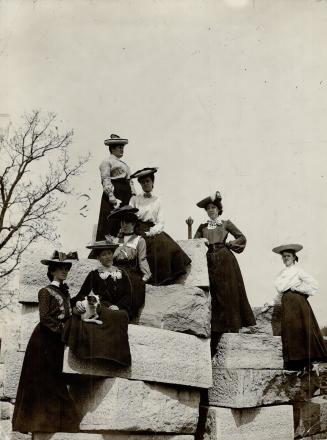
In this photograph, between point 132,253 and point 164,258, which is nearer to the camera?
point 132,253

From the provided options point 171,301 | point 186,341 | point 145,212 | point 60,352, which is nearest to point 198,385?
point 186,341

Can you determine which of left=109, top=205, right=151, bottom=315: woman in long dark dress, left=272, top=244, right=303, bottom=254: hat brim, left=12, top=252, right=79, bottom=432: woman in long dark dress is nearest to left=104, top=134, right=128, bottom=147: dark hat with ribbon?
left=109, top=205, right=151, bottom=315: woman in long dark dress

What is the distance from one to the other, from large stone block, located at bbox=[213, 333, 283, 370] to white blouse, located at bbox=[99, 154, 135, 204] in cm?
259

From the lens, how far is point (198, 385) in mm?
6887

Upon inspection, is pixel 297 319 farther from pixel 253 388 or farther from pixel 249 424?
pixel 249 424

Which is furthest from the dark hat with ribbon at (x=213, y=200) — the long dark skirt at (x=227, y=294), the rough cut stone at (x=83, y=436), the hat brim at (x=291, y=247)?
the rough cut stone at (x=83, y=436)

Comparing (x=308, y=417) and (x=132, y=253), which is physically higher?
(x=132, y=253)

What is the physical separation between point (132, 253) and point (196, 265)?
0.96 metres

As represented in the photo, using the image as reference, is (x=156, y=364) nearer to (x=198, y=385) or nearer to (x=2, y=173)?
(x=198, y=385)

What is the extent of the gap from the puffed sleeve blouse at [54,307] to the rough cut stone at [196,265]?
1893mm

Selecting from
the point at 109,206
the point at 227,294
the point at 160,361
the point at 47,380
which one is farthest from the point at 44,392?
the point at 109,206

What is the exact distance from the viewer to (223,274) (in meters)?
7.99

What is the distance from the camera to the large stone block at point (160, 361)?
20.2ft

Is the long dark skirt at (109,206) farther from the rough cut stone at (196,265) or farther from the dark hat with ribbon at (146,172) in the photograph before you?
the rough cut stone at (196,265)
